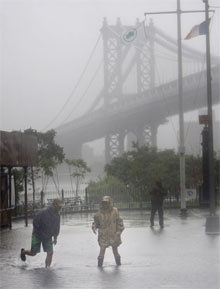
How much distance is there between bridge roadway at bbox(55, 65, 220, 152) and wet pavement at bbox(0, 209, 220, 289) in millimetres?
38280

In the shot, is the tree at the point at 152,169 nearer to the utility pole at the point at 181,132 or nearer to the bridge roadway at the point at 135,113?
the utility pole at the point at 181,132

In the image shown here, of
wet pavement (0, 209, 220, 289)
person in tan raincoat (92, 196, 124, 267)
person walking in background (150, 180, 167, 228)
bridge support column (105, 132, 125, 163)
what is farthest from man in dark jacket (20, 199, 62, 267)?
bridge support column (105, 132, 125, 163)

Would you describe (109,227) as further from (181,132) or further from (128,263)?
(181,132)

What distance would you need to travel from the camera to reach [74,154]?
55250 millimetres

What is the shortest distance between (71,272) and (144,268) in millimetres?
1161

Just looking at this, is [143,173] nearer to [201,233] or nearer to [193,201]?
[193,201]

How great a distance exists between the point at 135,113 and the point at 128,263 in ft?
158

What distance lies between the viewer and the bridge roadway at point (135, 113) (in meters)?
55.6

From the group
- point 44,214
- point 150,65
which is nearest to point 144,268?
point 44,214

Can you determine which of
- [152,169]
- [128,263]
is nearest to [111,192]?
[152,169]

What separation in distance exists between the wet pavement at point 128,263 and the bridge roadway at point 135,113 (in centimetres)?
3828

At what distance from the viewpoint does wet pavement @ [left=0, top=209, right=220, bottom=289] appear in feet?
30.3

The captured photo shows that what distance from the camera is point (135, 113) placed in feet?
195

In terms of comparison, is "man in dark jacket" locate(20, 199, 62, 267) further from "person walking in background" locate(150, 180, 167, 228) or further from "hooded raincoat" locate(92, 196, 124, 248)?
"person walking in background" locate(150, 180, 167, 228)
